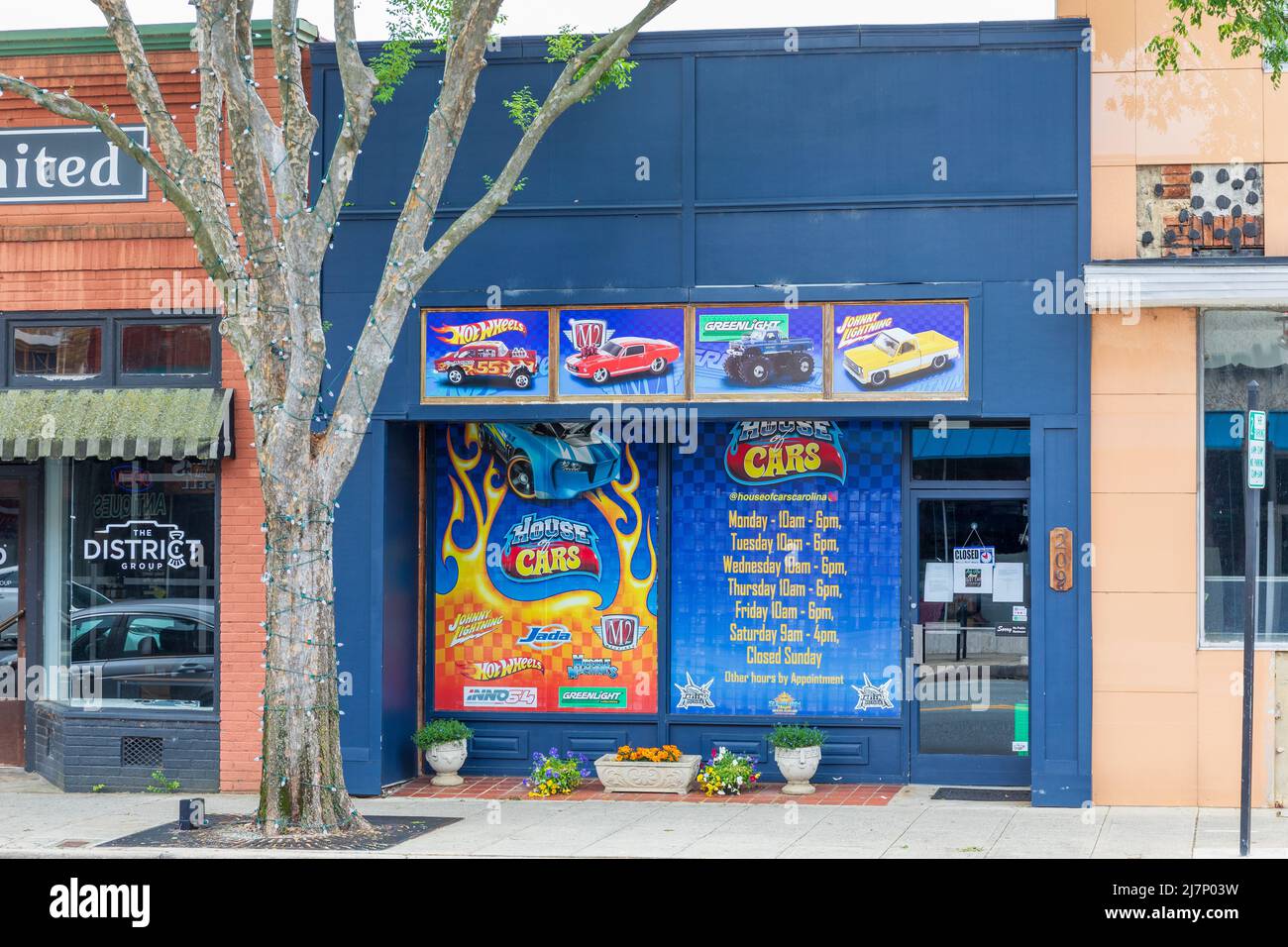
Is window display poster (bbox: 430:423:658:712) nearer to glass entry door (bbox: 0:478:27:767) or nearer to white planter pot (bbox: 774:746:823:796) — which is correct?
white planter pot (bbox: 774:746:823:796)

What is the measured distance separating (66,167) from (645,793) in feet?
24.6

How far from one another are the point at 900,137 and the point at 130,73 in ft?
19.7

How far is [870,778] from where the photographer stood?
42.8 ft

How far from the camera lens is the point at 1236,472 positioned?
12.1 meters

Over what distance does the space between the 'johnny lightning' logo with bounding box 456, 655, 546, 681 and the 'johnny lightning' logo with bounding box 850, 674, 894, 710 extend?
2.82 m

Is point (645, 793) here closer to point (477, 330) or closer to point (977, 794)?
point (977, 794)

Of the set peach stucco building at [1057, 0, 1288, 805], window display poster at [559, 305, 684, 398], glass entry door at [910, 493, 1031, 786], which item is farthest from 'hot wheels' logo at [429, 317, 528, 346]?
peach stucco building at [1057, 0, 1288, 805]

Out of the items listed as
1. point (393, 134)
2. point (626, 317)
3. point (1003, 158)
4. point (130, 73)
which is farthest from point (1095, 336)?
point (130, 73)

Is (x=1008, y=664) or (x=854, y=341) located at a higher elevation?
(x=854, y=341)

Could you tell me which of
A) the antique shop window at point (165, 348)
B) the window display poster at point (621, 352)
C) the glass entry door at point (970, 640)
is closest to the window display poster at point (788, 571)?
the glass entry door at point (970, 640)

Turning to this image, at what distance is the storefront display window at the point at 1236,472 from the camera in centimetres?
1202

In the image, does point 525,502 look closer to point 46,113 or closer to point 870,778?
point 870,778

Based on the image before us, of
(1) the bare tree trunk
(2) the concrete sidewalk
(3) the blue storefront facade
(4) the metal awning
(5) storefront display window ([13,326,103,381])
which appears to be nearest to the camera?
(2) the concrete sidewalk

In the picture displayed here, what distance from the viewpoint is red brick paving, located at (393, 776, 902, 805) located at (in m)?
12.4
